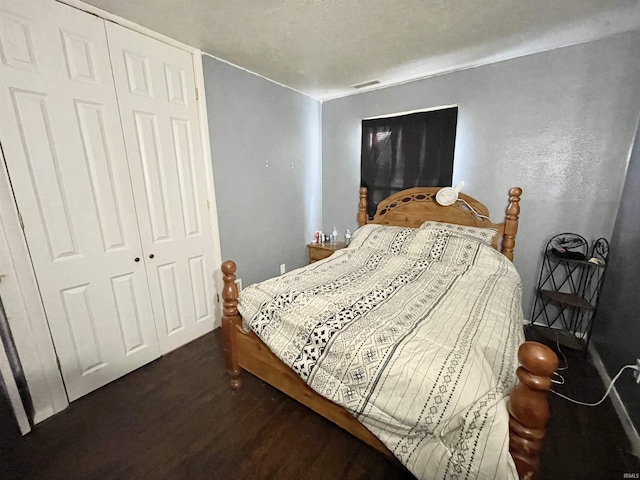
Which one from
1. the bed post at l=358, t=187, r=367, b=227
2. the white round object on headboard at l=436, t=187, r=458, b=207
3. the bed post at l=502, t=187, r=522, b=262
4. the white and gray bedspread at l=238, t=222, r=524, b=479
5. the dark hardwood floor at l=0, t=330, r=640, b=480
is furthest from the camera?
the bed post at l=358, t=187, r=367, b=227

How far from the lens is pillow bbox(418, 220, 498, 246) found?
2293 millimetres

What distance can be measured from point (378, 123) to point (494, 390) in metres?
2.68

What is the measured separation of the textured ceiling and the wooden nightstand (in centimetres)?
181

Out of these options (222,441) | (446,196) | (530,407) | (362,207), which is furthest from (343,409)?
(362,207)

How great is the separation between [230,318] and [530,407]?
5.02 feet

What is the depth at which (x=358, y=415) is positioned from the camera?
1188mm

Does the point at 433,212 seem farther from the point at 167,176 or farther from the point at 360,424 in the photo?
the point at 167,176

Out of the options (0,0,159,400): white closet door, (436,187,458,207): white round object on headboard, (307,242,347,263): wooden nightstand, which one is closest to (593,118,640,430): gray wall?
(436,187,458,207): white round object on headboard

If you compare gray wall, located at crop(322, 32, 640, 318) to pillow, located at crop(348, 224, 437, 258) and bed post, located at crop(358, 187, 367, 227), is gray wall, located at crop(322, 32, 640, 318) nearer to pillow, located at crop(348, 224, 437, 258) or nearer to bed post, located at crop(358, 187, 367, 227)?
pillow, located at crop(348, 224, 437, 258)

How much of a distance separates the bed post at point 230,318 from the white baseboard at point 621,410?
2.22 metres

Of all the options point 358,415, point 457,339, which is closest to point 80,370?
point 358,415

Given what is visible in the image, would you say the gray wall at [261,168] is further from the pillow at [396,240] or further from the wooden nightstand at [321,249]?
the pillow at [396,240]

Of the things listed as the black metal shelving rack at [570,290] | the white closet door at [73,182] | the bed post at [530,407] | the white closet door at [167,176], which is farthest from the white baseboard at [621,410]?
the white closet door at [73,182]

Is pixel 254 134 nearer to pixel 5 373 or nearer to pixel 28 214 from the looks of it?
pixel 28 214
